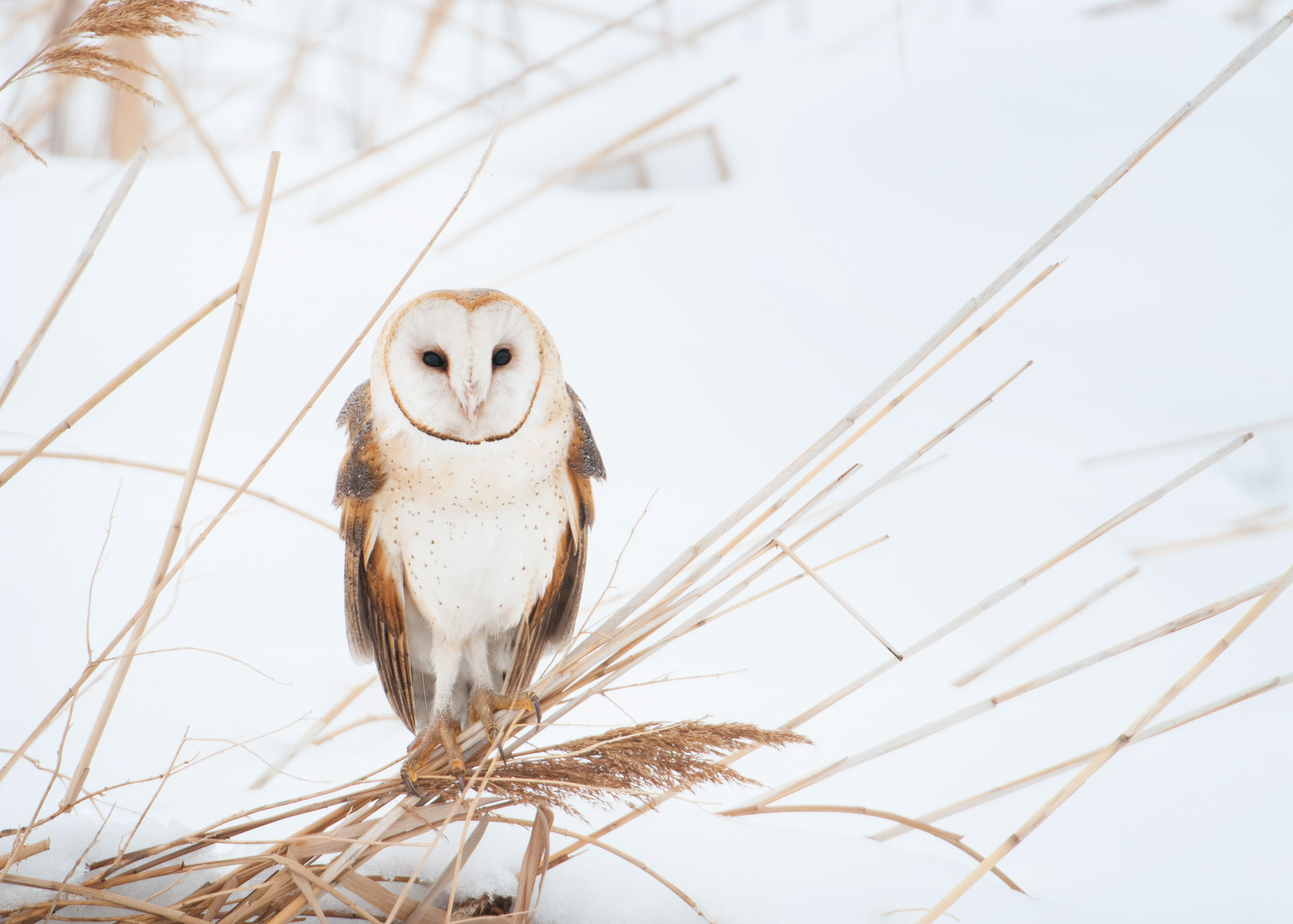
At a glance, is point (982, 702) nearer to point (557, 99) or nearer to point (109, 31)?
point (109, 31)

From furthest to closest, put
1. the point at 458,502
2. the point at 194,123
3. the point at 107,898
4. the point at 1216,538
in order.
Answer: the point at 1216,538
the point at 194,123
the point at 458,502
the point at 107,898

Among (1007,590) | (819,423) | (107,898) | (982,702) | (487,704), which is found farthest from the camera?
(819,423)

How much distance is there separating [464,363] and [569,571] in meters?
0.47

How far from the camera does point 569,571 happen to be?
148 cm

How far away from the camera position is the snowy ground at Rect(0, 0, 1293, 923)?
4.49ft

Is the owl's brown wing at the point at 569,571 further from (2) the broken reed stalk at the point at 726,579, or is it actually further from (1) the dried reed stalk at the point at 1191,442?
(1) the dried reed stalk at the point at 1191,442

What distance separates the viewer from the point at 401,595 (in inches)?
53.2

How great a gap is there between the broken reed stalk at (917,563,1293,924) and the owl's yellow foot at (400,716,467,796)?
528 mm

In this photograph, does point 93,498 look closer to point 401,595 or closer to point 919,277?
point 401,595

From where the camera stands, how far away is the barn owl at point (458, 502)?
1.16m

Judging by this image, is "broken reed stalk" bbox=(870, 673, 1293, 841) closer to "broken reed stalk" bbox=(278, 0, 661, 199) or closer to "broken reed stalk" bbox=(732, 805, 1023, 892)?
"broken reed stalk" bbox=(732, 805, 1023, 892)

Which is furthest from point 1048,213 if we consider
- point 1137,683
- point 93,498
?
point 93,498

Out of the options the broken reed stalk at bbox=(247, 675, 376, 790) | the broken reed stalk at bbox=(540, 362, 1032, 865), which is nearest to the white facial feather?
the broken reed stalk at bbox=(540, 362, 1032, 865)

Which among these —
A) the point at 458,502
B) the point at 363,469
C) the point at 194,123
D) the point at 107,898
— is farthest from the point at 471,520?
the point at 194,123
